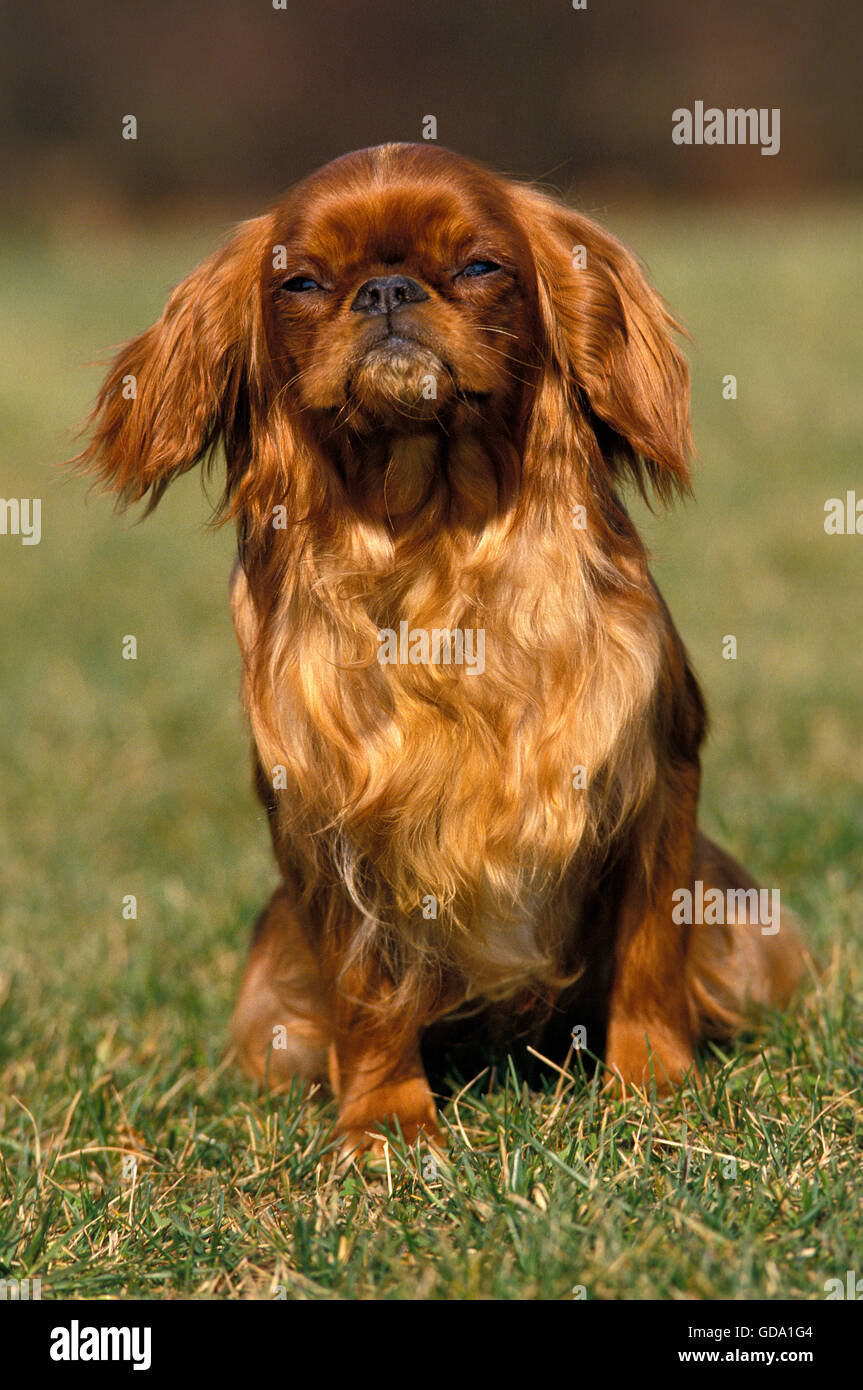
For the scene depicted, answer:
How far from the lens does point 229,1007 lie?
13.3 feet

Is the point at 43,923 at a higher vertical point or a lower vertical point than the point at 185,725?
lower

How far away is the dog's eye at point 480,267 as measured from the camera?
2.75m

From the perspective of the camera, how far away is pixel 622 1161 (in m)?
2.74

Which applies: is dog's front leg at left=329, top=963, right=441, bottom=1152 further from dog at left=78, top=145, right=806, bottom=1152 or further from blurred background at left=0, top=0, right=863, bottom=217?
blurred background at left=0, top=0, right=863, bottom=217

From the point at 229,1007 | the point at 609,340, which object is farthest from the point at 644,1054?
the point at 609,340

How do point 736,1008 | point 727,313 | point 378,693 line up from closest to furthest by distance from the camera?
point 378,693 → point 736,1008 → point 727,313

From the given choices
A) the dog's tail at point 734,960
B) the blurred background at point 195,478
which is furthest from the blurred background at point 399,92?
the dog's tail at point 734,960

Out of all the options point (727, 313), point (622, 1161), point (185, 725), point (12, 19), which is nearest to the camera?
point (622, 1161)

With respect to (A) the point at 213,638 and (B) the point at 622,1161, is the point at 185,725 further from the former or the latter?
(B) the point at 622,1161

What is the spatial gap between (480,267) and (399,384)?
285 millimetres

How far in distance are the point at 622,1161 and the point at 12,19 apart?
85.7 ft

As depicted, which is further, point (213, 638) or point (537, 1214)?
point (213, 638)

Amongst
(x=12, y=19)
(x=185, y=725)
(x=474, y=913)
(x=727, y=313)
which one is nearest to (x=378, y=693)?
(x=474, y=913)

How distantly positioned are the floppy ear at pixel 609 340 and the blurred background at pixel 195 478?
24cm
